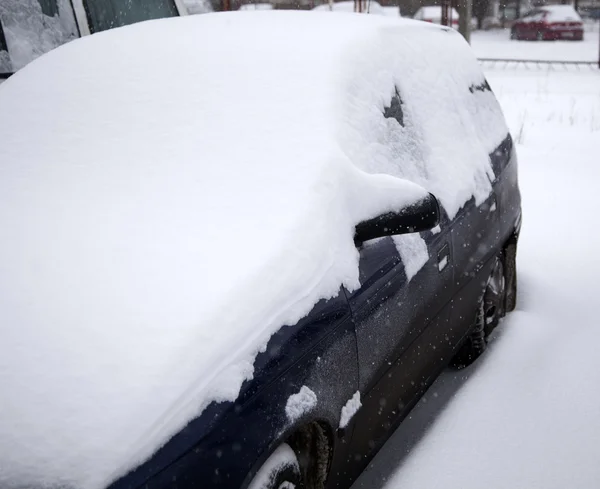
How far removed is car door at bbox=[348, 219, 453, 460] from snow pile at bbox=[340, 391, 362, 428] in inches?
1.6

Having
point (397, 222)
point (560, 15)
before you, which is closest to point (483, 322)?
point (397, 222)

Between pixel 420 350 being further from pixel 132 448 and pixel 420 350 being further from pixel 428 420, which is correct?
pixel 132 448

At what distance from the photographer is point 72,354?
5.29 feet

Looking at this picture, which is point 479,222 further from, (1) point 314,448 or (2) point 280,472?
(2) point 280,472

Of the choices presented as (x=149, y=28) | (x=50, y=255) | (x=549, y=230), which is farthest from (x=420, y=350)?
(x=549, y=230)

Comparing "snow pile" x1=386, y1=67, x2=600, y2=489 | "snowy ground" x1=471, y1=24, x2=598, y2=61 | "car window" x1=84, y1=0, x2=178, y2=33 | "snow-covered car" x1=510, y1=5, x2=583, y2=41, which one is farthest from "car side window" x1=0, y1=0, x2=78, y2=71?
"snow-covered car" x1=510, y1=5, x2=583, y2=41

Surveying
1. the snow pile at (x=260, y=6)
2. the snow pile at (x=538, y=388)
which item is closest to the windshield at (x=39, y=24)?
the snow pile at (x=538, y=388)

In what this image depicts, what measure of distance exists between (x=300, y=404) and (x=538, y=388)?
71.2 inches

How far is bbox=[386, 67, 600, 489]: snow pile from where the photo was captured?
261 centimetres

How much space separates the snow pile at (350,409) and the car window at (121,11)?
3.80 meters

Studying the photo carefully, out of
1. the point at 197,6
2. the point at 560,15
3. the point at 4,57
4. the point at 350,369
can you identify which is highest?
the point at 4,57

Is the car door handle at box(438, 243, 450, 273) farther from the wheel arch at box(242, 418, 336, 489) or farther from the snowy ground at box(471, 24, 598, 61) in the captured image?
the snowy ground at box(471, 24, 598, 61)

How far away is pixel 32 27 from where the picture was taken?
4566 millimetres

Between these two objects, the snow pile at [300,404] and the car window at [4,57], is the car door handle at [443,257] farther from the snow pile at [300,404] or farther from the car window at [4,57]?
the car window at [4,57]
